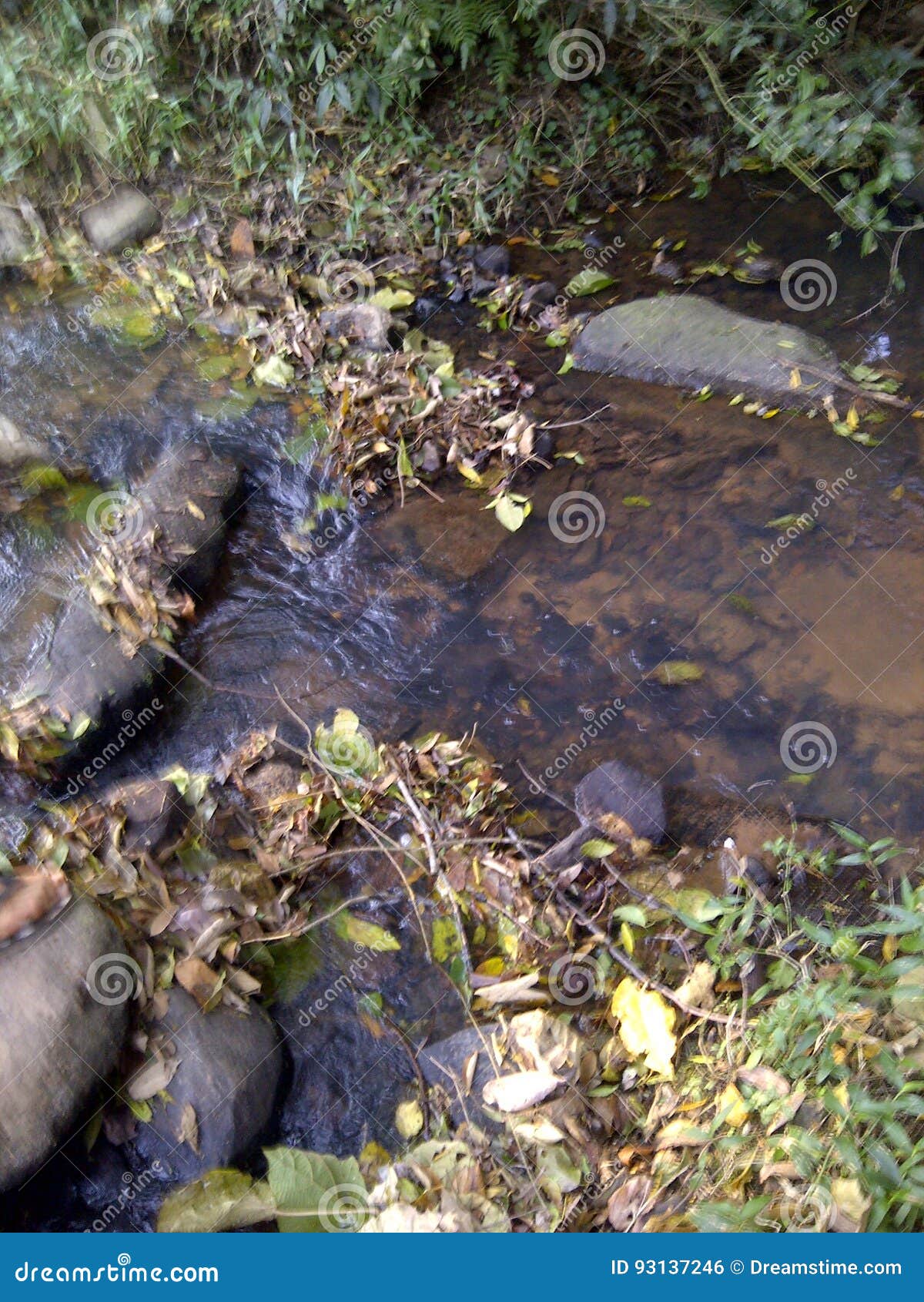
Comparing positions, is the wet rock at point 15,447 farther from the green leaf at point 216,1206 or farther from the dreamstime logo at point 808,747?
the dreamstime logo at point 808,747

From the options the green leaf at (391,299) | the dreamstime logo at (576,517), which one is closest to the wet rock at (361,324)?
the green leaf at (391,299)

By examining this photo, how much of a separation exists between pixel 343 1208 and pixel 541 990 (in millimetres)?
947

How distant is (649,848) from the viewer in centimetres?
358

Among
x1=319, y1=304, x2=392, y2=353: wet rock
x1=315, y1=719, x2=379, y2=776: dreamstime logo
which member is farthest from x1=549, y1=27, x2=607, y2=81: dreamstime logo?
x1=315, y1=719, x2=379, y2=776: dreamstime logo

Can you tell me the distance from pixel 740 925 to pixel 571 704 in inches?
52.1

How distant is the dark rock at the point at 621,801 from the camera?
3623 mm

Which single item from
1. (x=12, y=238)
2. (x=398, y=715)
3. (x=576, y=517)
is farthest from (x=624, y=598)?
(x=12, y=238)

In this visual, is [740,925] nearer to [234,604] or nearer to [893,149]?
[234,604]

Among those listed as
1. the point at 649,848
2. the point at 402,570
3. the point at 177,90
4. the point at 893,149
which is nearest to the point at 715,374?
the point at 893,149

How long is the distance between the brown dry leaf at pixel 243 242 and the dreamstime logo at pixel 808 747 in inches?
205

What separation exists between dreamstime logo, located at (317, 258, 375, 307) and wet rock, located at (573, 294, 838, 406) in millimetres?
1727
